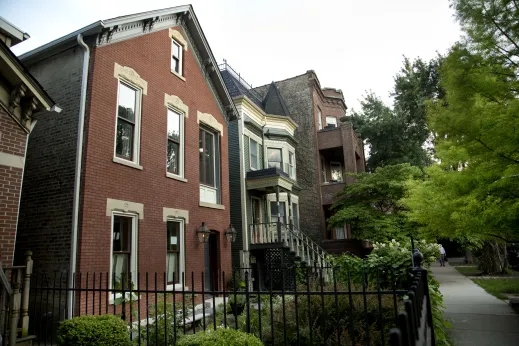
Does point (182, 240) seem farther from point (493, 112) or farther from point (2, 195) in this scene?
point (493, 112)

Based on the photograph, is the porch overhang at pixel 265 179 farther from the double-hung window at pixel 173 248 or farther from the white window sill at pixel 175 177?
the double-hung window at pixel 173 248

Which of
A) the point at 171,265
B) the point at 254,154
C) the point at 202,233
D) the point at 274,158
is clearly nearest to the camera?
the point at 171,265

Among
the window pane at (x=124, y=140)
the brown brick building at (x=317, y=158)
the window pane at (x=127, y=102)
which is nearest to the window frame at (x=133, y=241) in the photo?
the window pane at (x=124, y=140)

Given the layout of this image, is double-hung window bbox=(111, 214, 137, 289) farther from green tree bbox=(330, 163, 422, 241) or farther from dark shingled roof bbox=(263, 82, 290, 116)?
dark shingled roof bbox=(263, 82, 290, 116)

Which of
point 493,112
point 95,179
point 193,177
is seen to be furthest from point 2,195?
point 493,112

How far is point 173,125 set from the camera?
12508 mm

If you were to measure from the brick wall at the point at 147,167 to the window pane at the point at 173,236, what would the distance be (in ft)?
1.23

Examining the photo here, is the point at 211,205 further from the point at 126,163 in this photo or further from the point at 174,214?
the point at 126,163

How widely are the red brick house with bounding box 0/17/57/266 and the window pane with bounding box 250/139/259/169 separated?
39.1ft

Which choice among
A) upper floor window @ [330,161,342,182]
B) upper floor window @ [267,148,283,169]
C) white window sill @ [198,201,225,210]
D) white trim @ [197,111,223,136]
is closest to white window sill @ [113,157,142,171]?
white window sill @ [198,201,225,210]

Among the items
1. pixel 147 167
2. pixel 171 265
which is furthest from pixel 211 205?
pixel 147 167

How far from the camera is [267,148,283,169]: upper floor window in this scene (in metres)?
20.7

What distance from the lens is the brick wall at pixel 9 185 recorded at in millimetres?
6996

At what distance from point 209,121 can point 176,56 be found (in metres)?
2.73
